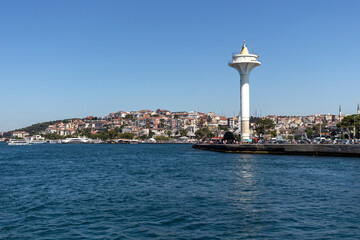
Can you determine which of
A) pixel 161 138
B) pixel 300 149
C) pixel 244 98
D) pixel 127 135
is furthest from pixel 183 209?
pixel 127 135

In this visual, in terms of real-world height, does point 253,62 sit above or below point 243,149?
above

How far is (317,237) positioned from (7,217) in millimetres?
11365

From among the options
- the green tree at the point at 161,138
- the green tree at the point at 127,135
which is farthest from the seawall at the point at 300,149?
the green tree at the point at 127,135

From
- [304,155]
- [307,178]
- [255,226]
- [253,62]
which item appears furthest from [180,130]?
[255,226]

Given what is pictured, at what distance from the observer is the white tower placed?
66.2 m

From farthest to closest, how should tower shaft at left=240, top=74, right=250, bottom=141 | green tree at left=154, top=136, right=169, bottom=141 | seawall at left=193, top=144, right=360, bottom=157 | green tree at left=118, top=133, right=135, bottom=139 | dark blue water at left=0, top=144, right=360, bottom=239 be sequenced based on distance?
green tree at left=118, top=133, right=135, bottom=139, green tree at left=154, top=136, right=169, bottom=141, tower shaft at left=240, top=74, right=250, bottom=141, seawall at left=193, top=144, right=360, bottom=157, dark blue water at left=0, top=144, right=360, bottom=239

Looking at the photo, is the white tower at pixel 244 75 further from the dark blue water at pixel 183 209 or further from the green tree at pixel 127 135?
the green tree at pixel 127 135

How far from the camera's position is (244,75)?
66875 millimetres

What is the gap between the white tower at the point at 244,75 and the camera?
66181 millimetres

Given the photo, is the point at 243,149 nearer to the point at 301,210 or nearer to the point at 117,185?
the point at 117,185

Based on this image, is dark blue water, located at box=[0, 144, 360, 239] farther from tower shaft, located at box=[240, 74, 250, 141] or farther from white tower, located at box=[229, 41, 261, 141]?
white tower, located at box=[229, 41, 261, 141]

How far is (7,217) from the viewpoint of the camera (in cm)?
1433

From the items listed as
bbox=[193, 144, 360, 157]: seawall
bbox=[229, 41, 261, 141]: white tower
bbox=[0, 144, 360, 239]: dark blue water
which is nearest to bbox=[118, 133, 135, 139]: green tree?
bbox=[229, 41, 261, 141]: white tower

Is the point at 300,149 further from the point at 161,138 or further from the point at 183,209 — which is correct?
the point at 161,138
